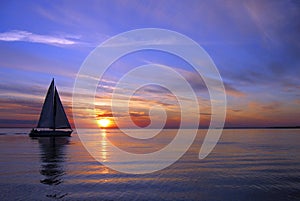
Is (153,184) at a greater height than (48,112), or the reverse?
(48,112)

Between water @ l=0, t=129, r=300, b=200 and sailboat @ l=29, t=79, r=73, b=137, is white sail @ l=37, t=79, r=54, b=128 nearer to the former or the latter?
sailboat @ l=29, t=79, r=73, b=137

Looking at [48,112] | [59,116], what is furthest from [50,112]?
[59,116]

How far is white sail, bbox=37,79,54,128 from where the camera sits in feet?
294

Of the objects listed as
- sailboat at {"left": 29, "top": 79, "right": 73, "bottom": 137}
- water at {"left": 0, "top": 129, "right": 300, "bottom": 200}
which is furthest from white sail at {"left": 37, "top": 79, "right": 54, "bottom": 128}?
water at {"left": 0, "top": 129, "right": 300, "bottom": 200}

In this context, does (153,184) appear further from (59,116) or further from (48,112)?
(59,116)

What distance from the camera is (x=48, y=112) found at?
89688mm

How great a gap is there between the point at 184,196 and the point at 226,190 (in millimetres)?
3529

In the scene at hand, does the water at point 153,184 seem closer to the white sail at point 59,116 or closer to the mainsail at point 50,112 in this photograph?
the mainsail at point 50,112

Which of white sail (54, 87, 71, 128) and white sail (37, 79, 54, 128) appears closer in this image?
white sail (37, 79, 54, 128)

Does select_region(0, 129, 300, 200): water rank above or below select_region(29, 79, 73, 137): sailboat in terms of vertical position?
below

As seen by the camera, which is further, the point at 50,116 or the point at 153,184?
the point at 50,116

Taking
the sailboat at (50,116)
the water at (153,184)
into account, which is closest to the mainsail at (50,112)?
the sailboat at (50,116)

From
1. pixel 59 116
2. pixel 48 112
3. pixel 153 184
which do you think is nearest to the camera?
pixel 153 184

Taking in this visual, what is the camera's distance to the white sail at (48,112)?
89500 mm
